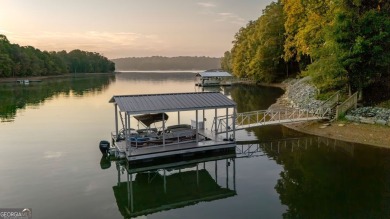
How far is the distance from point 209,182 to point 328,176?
6.01 m

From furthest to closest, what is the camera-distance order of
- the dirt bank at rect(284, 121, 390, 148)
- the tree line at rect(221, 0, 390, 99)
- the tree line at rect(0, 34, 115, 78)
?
1. the tree line at rect(0, 34, 115, 78)
2. the tree line at rect(221, 0, 390, 99)
3. the dirt bank at rect(284, 121, 390, 148)

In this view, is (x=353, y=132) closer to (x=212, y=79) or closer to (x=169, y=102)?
(x=169, y=102)

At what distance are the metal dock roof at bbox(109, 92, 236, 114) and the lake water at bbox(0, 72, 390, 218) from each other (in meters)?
3.35

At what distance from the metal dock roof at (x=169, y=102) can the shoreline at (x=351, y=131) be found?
859 centimetres

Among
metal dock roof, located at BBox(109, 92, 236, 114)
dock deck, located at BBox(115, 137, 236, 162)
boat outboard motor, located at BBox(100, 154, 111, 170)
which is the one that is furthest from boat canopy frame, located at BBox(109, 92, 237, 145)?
boat outboard motor, located at BBox(100, 154, 111, 170)

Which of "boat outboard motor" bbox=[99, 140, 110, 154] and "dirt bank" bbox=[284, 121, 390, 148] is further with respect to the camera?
"dirt bank" bbox=[284, 121, 390, 148]

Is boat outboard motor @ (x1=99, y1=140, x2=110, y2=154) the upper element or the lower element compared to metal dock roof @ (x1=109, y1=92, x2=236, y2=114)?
lower

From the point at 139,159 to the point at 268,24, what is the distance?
52.6 metres

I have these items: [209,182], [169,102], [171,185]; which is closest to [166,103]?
[169,102]

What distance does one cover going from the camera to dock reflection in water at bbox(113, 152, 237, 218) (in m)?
13.6

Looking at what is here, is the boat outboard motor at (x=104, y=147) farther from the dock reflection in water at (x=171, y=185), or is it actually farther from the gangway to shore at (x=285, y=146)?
the gangway to shore at (x=285, y=146)

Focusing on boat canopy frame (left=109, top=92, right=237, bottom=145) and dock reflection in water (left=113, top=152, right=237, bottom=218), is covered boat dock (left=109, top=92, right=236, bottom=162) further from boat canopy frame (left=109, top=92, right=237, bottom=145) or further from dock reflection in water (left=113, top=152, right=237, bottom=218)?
dock reflection in water (left=113, top=152, right=237, bottom=218)

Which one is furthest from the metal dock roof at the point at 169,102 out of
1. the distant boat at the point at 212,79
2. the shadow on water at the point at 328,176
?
the distant boat at the point at 212,79

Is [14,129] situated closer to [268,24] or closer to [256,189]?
[256,189]
